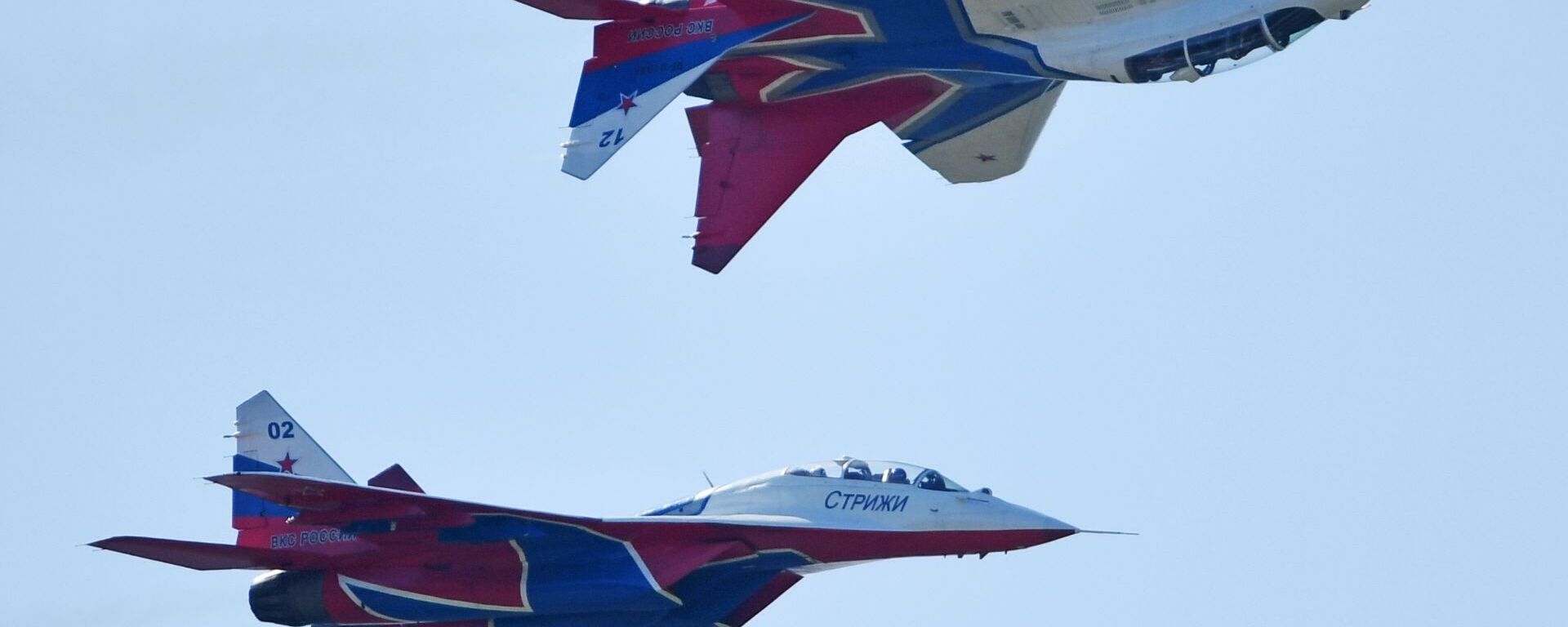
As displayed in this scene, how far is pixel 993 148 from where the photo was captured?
3316 cm

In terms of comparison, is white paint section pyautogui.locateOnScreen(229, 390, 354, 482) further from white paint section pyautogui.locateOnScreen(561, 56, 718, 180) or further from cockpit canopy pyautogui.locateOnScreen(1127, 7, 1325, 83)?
cockpit canopy pyautogui.locateOnScreen(1127, 7, 1325, 83)

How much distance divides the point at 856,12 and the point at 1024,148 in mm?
4422

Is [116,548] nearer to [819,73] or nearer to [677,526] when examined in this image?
[677,526]

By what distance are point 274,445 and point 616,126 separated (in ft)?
25.9

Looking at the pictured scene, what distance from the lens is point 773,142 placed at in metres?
32.4

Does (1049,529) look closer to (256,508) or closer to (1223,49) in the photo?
(1223,49)

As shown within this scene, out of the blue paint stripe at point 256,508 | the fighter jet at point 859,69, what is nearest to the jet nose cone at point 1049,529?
the fighter jet at point 859,69

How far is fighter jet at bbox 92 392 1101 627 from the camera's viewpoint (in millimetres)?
29859

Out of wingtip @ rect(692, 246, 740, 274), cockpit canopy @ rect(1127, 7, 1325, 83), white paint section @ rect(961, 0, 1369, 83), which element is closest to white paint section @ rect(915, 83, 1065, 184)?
wingtip @ rect(692, 246, 740, 274)

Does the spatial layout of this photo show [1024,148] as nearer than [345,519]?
No

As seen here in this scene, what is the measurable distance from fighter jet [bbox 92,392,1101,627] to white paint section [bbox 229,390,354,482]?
1930mm

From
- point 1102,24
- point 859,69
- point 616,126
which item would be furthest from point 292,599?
point 1102,24

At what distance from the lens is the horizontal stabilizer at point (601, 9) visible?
31.2 meters

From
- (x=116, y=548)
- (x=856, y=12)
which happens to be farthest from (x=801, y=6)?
(x=116, y=548)
